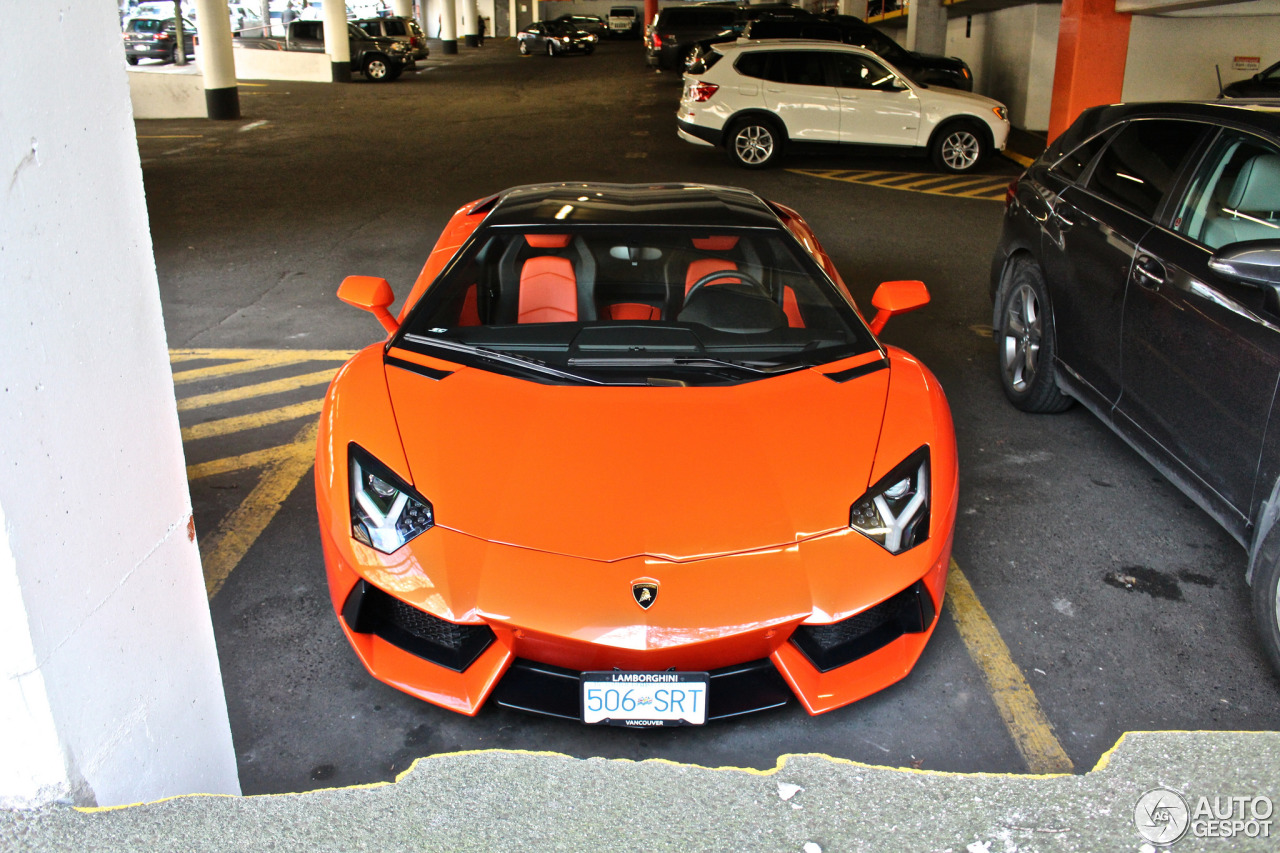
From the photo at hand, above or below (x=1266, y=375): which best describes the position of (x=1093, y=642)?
below

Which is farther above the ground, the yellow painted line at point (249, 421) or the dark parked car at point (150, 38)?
the dark parked car at point (150, 38)

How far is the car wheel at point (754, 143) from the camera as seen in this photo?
41.5 ft

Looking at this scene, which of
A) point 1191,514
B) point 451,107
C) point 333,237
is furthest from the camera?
point 451,107

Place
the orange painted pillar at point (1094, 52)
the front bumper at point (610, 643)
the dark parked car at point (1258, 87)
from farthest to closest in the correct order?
the orange painted pillar at point (1094, 52) < the dark parked car at point (1258, 87) < the front bumper at point (610, 643)

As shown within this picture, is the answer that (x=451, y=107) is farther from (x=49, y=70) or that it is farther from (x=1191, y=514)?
(x=49, y=70)

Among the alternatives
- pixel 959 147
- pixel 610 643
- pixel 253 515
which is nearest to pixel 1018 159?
pixel 959 147

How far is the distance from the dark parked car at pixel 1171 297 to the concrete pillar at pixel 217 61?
58.3ft

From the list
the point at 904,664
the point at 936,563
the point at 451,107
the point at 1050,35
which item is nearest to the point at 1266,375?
the point at 936,563

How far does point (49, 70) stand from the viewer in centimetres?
156

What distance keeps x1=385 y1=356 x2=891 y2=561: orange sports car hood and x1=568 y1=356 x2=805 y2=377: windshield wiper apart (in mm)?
58

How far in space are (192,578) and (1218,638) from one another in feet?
9.97

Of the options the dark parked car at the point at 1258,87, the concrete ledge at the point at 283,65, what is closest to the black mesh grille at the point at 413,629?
the dark parked car at the point at 1258,87

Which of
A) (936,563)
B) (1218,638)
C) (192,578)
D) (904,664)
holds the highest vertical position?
(192,578)

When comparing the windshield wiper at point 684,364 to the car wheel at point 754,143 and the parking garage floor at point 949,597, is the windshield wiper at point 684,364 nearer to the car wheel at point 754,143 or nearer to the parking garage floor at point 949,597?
the parking garage floor at point 949,597
